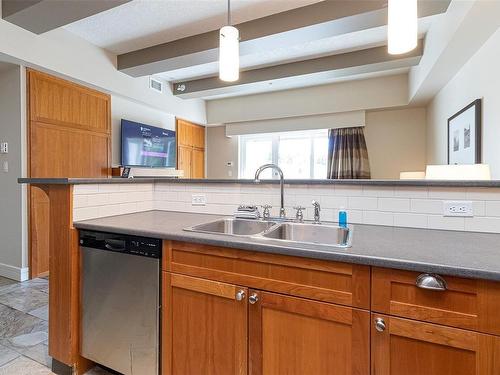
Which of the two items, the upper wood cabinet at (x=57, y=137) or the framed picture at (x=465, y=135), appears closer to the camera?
the framed picture at (x=465, y=135)

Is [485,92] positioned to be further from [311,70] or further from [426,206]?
[311,70]

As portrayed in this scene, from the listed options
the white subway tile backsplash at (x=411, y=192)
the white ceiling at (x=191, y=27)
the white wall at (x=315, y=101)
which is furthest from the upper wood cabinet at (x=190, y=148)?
the white subway tile backsplash at (x=411, y=192)

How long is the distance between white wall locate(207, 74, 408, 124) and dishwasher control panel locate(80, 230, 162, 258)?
4535 millimetres

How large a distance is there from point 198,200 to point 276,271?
105cm

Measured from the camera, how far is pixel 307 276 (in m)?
1.09

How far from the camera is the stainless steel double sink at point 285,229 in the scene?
4.95 feet

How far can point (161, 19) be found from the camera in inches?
124

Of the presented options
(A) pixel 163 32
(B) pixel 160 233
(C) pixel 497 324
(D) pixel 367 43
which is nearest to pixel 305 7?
(D) pixel 367 43

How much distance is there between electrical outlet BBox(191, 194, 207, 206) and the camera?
2027 mm

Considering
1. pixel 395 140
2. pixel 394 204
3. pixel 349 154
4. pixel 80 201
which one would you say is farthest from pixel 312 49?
pixel 80 201

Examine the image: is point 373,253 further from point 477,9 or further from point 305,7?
point 305,7

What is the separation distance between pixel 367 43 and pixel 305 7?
129 centimetres

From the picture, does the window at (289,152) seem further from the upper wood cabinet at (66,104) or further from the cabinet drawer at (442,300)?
the cabinet drawer at (442,300)

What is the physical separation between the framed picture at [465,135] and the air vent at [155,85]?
424cm
